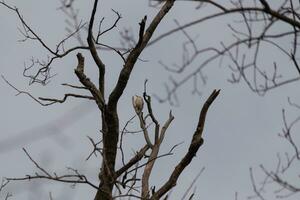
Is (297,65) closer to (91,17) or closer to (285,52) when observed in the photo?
(285,52)

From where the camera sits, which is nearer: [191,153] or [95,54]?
[191,153]

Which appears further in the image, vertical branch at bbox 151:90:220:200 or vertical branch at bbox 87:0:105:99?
vertical branch at bbox 87:0:105:99

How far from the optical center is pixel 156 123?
6996 millimetres

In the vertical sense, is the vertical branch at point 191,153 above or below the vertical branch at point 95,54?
below

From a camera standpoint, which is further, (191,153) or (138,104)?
(138,104)

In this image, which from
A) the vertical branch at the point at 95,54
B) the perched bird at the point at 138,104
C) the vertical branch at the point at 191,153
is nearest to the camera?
the vertical branch at the point at 191,153

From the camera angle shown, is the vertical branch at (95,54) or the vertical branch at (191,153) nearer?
the vertical branch at (191,153)

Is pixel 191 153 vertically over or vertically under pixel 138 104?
under

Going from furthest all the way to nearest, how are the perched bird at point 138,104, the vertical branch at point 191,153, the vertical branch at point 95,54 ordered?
the perched bird at point 138,104 → the vertical branch at point 95,54 → the vertical branch at point 191,153

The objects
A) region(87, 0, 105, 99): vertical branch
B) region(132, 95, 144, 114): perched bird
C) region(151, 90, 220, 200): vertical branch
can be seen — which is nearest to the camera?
region(151, 90, 220, 200): vertical branch

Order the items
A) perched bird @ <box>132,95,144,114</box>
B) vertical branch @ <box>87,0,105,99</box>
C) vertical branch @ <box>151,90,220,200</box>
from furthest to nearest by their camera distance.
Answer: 1. perched bird @ <box>132,95,144,114</box>
2. vertical branch @ <box>87,0,105,99</box>
3. vertical branch @ <box>151,90,220,200</box>

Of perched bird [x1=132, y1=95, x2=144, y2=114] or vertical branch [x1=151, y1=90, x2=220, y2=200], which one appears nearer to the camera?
vertical branch [x1=151, y1=90, x2=220, y2=200]

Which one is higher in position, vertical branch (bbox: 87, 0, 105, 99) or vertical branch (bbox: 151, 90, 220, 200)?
vertical branch (bbox: 87, 0, 105, 99)

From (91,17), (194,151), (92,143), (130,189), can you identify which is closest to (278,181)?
(194,151)
